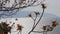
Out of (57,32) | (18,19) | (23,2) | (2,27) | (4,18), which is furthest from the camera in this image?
(57,32)

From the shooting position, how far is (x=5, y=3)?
1748 millimetres

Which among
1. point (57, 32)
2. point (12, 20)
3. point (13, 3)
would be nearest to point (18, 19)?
point (12, 20)

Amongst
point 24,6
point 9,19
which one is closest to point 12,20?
point 9,19

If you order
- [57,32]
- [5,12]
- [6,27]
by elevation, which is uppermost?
[5,12]

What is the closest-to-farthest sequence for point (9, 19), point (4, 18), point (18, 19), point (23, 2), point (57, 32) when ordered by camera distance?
point (23, 2) < point (4, 18) < point (9, 19) < point (18, 19) < point (57, 32)

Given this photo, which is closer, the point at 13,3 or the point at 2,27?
the point at 2,27

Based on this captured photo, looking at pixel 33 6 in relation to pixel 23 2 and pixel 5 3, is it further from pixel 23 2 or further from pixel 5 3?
pixel 5 3

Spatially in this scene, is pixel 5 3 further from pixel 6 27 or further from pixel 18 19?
pixel 18 19

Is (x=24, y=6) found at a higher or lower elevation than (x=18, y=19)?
higher

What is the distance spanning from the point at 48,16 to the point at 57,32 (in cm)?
37

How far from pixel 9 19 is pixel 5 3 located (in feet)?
1.01

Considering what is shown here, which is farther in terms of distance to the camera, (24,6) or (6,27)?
(24,6)

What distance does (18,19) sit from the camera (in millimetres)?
2230

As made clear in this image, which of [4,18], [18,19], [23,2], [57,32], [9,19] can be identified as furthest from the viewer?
[57,32]
